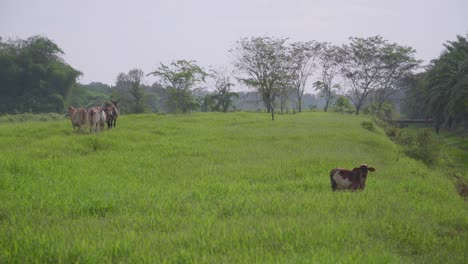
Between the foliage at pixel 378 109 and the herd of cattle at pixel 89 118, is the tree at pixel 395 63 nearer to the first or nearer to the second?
the foliage at pixel 378 109

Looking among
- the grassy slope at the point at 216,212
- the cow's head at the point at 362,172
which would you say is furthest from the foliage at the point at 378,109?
the cow's head at the point at 362,172

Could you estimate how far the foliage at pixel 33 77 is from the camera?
164 ft

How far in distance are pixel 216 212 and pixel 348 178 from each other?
3.04 m

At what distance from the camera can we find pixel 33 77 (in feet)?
171

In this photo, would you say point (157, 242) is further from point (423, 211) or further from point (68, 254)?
point (423, 211)

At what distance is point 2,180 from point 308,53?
5403cm

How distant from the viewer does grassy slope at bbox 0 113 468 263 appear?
435 centimetres

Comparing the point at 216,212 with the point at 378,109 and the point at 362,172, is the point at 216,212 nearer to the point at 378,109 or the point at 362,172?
the point at 362,172

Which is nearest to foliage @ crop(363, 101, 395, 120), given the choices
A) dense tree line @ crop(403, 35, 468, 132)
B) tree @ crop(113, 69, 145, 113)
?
dense tree line @ crop(403, 35, 468, 132)

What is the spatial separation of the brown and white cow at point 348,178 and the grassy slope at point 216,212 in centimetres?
32

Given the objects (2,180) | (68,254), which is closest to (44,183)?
(2,180)

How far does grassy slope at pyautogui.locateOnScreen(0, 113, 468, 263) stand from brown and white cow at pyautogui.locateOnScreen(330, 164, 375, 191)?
32 centimetres

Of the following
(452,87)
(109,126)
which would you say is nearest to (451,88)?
(452,87)

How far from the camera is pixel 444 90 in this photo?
3919 cm
